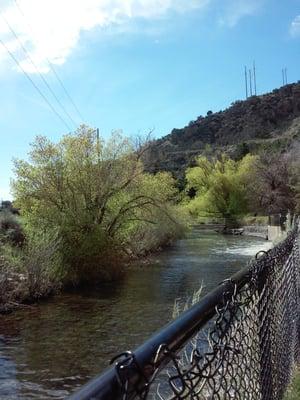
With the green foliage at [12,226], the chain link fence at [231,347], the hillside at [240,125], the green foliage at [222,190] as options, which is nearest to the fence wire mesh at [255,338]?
the chain link fence at [231,347]

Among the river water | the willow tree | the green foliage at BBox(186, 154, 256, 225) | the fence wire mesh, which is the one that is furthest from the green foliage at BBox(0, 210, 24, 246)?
the green foliage at BBox(186, 154, 256, 225)

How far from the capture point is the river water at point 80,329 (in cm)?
979

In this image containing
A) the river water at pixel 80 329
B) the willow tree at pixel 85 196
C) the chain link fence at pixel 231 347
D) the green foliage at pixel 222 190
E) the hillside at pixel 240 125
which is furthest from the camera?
the hillside at pixel 240 125

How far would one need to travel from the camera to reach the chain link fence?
1.38m

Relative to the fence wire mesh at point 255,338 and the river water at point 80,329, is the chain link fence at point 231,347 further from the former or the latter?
the river water at point 80,329

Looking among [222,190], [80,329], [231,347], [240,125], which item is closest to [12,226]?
[80,329]

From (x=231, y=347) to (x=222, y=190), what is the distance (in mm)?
73740

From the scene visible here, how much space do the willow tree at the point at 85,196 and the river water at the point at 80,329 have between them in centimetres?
214

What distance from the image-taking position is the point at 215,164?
80625 millimetres

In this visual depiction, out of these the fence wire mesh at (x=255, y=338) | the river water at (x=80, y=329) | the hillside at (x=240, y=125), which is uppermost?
the hillside at (x=240, y=125)

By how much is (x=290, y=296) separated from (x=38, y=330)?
970 cm

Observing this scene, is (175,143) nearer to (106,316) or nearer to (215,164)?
(215,164)

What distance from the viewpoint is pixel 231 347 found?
2619 mm

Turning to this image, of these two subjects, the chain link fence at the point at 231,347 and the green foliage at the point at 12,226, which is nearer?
the chain link fence at the point at 231,347
